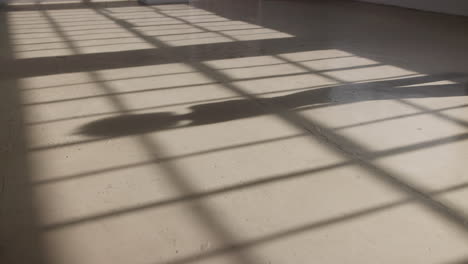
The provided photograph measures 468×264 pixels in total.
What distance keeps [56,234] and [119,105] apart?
2107 mm

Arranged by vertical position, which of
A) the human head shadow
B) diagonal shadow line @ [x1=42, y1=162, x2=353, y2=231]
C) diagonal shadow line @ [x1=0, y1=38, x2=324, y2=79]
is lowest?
diagonal shadow line @ [x1=0, y1=38, x2=324, y2=79]

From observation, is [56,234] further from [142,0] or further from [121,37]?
[142,0]

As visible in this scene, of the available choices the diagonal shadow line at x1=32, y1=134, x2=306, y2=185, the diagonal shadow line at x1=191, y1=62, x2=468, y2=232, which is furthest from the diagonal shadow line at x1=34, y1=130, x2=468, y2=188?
the diagonal shadow line at x1=191, y1=62, x2=468, y2=232

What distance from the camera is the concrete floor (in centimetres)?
258

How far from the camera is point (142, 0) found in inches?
480

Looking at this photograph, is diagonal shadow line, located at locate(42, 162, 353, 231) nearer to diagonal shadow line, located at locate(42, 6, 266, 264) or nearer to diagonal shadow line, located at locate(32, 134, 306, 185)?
diagonal shadow line, located at locate(42, 6, 266, 264)

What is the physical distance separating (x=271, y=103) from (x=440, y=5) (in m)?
7.80

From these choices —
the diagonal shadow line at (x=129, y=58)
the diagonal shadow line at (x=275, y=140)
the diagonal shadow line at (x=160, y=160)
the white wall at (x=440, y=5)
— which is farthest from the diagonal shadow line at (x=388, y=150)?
the white wall at (x=440, y=5)

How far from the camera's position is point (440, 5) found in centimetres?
1094

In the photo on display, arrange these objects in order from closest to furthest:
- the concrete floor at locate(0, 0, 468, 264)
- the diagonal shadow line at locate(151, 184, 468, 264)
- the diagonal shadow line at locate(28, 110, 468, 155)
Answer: the diagonal shadow line at locate(151, 184, 468, 264) < the concrete floor at locate(0, 0, 468, 264) < the diagonal shadow line at locate(28, 110, 468, 155)

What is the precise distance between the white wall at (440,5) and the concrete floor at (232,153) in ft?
12.1

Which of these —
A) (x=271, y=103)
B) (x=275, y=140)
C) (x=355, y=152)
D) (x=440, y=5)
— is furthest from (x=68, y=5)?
(x=355, y=152)

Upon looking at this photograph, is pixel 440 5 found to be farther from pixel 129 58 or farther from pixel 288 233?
pixel 288 233

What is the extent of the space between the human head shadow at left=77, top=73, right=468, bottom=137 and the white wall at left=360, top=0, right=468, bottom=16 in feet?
17.8
